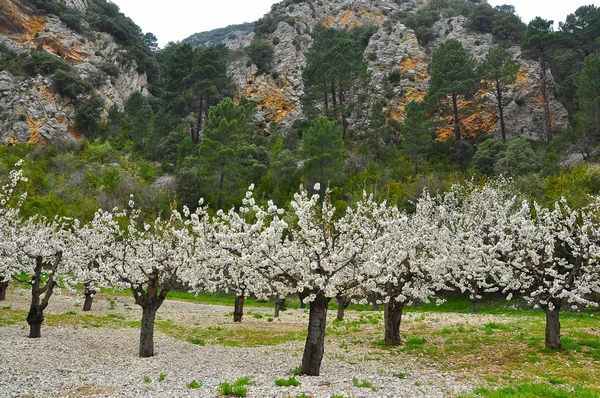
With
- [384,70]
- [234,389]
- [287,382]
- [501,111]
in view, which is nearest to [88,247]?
[234,389]

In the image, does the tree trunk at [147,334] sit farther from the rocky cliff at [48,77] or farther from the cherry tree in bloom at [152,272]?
the rocky cliff at [48,77]

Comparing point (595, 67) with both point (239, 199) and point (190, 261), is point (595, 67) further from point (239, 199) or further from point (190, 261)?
point (190, 261)

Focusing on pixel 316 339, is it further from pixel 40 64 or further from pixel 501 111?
pixel 40 64

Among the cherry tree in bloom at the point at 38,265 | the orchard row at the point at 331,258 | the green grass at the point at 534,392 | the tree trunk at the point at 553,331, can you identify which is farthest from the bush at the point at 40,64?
the green grass at the point at 534,392

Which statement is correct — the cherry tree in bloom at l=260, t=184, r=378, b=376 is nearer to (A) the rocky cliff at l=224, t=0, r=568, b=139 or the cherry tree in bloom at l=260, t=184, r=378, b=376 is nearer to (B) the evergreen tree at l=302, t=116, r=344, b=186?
(B) the evergreen tree at l=302, t=116, r=344, b=186

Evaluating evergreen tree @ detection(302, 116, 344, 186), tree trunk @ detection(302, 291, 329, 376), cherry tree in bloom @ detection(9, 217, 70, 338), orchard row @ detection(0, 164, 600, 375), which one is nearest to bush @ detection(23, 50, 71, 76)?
evergreen tree @ detection(302, 116, 344, 186)

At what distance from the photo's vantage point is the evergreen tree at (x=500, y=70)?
60.6 metres

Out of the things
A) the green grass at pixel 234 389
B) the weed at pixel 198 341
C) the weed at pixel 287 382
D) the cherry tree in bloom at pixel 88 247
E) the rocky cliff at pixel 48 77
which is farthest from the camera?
the rocky cliff at pixel 48 77

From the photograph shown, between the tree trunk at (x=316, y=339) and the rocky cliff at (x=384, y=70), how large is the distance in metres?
55.6

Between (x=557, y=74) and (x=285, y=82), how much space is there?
2069 inches

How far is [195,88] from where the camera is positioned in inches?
2923

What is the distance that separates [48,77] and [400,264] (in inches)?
3378

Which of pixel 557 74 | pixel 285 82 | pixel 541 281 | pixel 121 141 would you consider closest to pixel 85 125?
pixel 121 141

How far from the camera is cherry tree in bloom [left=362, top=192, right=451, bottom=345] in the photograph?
1317cm
